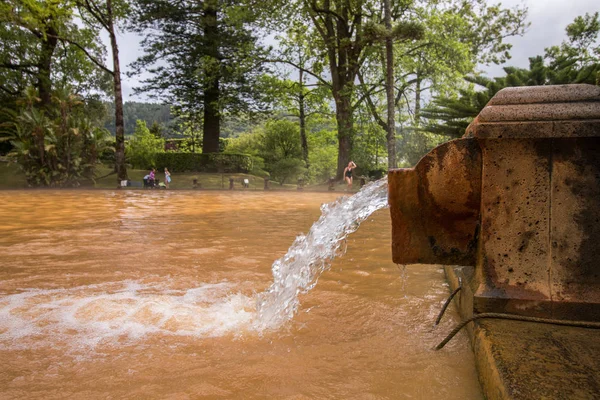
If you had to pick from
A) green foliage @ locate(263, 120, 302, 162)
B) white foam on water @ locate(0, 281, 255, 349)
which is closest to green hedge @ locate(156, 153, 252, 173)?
green foliage @ locate(263, 120, 302, 162)

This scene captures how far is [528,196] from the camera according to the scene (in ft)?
6.82

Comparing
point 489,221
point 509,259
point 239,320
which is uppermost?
point 489,221

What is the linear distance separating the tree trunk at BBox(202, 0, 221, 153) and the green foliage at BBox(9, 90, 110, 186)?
26.5 feet

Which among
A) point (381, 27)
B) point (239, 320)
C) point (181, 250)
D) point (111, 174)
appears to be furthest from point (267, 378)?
point (111, 174)

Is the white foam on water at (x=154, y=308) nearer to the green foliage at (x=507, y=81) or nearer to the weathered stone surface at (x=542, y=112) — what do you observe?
the weathered stone surface at (x=542, y=112)

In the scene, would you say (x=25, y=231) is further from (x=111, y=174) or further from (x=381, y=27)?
(x=111, y=174)

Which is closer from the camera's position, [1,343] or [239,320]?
[1,343]

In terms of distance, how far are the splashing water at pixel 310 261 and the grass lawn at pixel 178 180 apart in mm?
17062

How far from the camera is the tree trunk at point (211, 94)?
27.6 metres

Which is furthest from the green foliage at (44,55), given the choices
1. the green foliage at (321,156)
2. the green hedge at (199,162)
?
the green foliage at (321,156)

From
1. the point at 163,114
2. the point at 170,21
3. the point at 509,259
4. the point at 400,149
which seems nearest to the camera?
the point at 509,259

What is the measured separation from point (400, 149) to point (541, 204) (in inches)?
1211

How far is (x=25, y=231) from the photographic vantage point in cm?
638

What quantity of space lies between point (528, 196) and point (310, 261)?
77.1 inches
